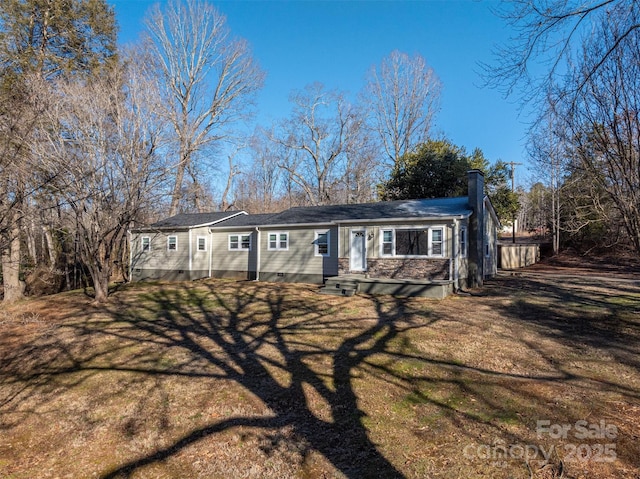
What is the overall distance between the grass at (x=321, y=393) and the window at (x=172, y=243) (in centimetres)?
936

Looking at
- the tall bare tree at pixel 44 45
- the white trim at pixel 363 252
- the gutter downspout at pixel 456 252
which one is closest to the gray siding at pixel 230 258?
the white trim at pixel 363 252

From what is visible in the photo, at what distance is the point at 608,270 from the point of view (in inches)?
886

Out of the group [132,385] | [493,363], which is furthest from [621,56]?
[132,385]

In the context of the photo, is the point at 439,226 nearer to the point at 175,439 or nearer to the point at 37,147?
the point at 175,439

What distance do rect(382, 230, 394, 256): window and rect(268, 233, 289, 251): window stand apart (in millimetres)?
4905

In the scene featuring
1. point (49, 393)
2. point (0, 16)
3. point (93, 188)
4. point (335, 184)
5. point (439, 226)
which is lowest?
point (49, 393)

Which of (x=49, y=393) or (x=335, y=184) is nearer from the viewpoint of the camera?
(x=49, y=393)

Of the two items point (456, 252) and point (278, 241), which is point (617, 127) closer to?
point (456, 252)

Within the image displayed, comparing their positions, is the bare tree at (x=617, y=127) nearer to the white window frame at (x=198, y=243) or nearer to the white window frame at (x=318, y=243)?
the white window frame at (x=318, y=243)

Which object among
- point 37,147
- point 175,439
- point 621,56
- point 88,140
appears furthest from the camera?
point 88,140

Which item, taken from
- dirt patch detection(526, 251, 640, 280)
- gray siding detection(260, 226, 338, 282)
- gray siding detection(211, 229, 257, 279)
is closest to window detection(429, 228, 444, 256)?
gray siding detection(260, 226, 338, 282)

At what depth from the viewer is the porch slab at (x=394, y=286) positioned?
12547 millimetres

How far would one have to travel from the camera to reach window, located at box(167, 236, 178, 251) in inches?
776

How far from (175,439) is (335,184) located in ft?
93.8
